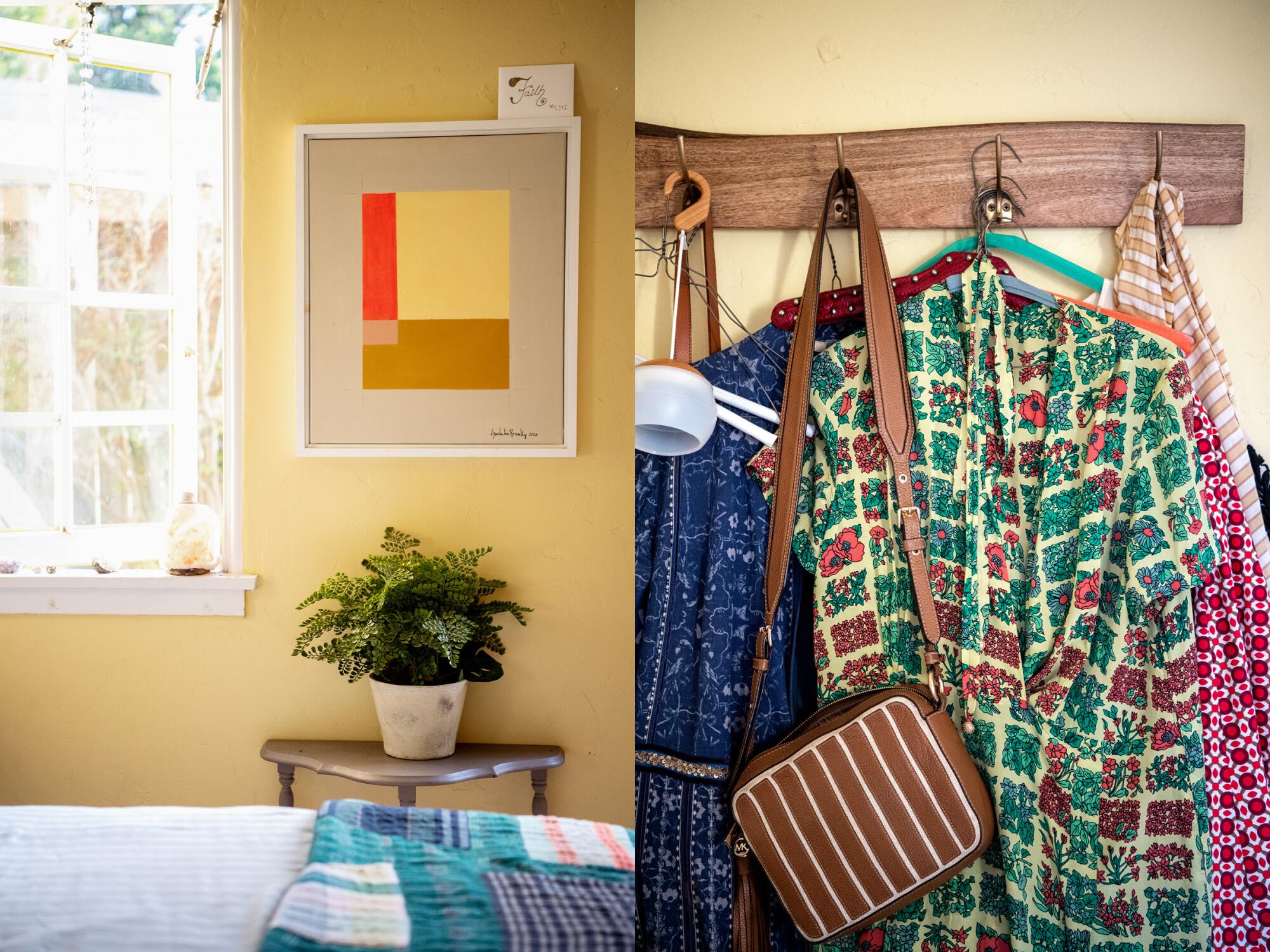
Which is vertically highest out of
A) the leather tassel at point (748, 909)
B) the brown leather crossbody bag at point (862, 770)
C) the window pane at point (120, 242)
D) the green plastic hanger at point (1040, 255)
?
the green plastic hanger at point (1040, 255)

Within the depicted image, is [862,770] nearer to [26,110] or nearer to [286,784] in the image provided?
[286,784]

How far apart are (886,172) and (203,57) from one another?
494 mm

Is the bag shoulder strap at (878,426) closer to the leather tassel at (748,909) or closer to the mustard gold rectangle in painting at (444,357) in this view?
the leather tassel at (748,909)

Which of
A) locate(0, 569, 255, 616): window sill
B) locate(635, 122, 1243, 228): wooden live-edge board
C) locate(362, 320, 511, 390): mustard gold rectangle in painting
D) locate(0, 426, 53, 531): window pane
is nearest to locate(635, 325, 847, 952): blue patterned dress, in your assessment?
locate(635, 122, 1243, 228): wooden live-edge board

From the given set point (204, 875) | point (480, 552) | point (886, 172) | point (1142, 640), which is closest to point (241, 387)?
point (480, 552)

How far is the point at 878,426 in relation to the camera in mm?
605

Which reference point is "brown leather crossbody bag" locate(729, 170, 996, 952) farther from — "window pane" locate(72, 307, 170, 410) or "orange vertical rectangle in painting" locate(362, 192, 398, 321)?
"window pane" locate(72, 307, 170, 410)

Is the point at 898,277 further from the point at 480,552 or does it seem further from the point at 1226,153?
the point at 480,552

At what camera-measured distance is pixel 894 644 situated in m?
0.61

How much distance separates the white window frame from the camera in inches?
16.9

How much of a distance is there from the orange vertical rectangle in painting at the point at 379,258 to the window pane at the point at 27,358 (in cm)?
20
